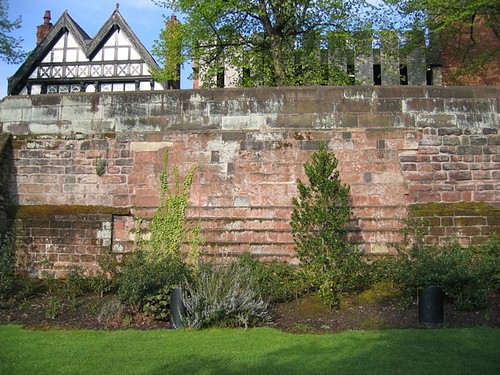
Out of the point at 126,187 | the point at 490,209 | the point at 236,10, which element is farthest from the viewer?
the point at 236,10

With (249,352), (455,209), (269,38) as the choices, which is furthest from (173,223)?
(269,38)

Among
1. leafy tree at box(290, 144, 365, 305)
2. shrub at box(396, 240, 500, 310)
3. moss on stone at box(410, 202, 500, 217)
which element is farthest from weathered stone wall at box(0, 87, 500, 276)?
shrub at box(396, 240, 500, 310)

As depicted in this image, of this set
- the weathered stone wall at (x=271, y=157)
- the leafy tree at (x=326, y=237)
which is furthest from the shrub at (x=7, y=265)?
the leafy tree at (x=326, y=237)

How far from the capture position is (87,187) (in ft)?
37.1

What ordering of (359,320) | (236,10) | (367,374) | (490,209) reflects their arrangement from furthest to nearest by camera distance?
1. (236,10)
2. (490,209)
3. (359,320)
4. (367,374)

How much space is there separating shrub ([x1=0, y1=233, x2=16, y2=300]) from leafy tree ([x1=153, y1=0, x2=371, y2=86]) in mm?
10931

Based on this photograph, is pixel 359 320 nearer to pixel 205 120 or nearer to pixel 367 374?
pixel 367 374

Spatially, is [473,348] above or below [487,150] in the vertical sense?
below

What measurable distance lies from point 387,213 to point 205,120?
4.13m

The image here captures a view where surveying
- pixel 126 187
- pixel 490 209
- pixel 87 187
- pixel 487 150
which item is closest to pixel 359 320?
pixel 490 209

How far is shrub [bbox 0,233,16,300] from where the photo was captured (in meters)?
9.62

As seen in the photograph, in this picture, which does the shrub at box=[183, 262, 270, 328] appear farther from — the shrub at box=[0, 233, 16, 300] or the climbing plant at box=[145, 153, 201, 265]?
the shrub at box=[0, 233, 16, 300]

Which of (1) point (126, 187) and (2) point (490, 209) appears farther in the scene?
(1) point (126, 187)

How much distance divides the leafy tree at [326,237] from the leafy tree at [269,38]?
32.4ft
